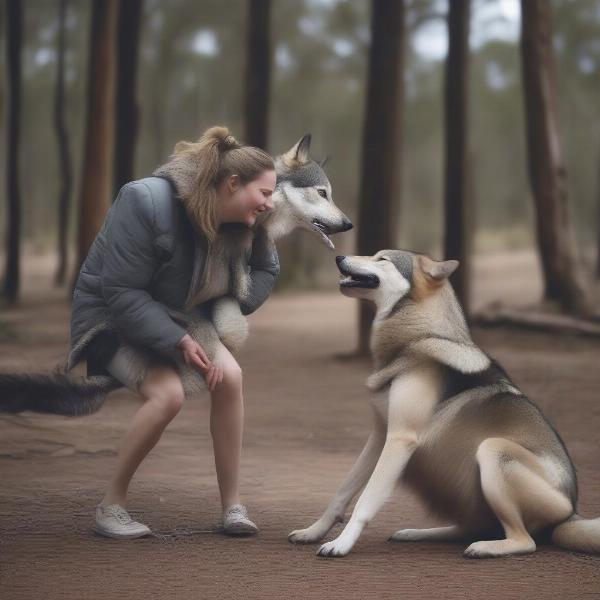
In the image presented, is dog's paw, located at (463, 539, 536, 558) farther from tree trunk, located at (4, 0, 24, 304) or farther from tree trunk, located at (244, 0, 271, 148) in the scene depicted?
tree trunk, located at (4, 0, 24, 304)

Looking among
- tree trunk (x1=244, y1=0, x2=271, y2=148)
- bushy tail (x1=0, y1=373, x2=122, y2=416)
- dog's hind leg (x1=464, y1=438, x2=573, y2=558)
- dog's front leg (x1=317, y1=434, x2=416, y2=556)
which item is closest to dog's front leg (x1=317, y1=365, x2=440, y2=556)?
dog's front leg (x1=317, y1=434, x2=416, y2=556)

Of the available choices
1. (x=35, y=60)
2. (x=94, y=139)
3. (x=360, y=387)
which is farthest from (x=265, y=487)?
(x=35, y=60)

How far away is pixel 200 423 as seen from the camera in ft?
32.0

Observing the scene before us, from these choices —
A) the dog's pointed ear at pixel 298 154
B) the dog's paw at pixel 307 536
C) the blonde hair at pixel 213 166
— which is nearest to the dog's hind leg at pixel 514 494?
the dog's paw at pixel 307 536

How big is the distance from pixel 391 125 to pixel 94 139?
21.1ft

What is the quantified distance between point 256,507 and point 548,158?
11982mm

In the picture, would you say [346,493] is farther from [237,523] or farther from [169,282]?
[169,282]

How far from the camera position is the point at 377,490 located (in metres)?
5.22

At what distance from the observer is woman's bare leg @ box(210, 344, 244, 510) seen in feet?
Answer: 18.1

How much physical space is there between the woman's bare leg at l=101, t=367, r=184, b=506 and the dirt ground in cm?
42

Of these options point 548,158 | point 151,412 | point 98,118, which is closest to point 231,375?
point 151,412

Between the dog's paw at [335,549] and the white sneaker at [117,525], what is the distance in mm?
904

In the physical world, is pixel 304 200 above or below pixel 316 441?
above

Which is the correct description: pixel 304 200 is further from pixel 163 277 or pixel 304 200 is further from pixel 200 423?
pixel 200 423
